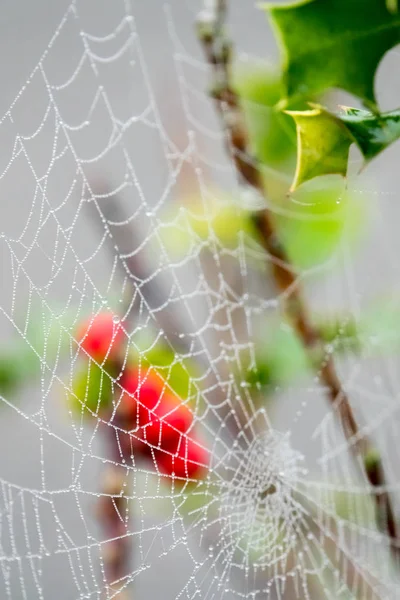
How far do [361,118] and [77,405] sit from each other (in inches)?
11.4

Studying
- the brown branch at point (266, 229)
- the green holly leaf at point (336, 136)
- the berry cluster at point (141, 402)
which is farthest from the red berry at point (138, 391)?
the green holly leaf at point (336, 136)

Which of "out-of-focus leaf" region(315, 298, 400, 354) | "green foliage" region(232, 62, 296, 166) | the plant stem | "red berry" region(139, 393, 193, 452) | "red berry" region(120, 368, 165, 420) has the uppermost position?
"green foliage" region(232, 62, 296, 166)

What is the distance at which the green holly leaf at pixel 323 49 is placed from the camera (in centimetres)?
21

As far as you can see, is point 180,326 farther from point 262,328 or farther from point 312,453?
point 312,453

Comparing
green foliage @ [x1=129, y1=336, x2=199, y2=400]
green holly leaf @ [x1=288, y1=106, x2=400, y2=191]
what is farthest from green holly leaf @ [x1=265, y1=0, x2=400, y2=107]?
green foliage @ [x1=129, y1=336, x2=199, y2=400]

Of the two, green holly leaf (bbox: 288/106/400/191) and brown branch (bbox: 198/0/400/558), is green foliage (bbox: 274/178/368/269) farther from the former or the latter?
green holly leaf (bbox: 288/106/400/191)

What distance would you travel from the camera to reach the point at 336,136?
215 millimetres

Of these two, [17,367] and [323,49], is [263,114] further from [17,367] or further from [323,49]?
[323,49]

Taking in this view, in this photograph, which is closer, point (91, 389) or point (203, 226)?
point (91, 389)

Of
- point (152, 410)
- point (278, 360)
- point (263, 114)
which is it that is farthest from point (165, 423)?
point (263, 114)

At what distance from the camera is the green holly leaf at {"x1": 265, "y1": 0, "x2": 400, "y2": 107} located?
0.68 ft

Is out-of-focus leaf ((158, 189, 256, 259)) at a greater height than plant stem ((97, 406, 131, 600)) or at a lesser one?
greater

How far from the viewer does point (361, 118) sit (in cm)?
21

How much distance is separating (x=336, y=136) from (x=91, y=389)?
0.27m
